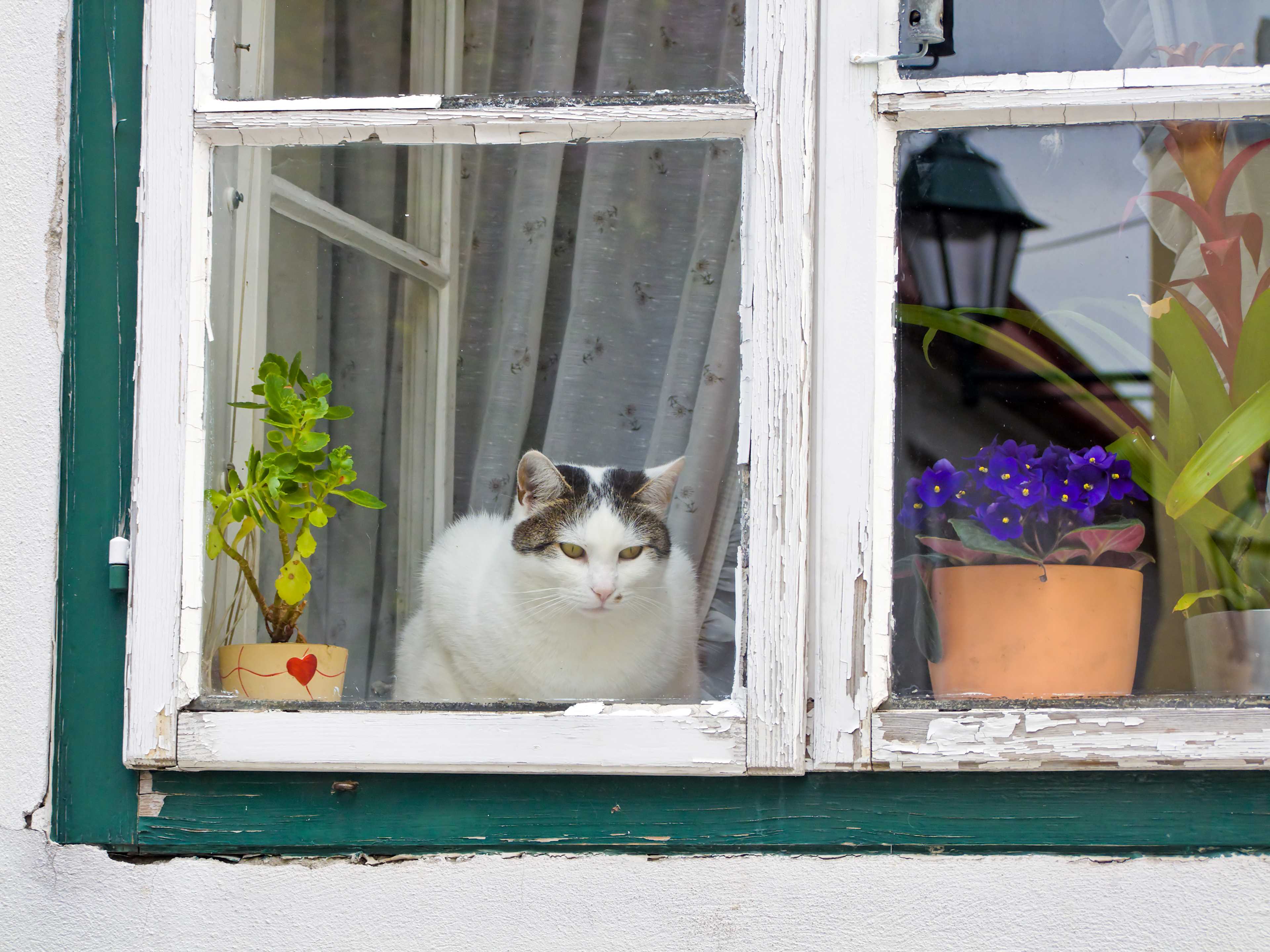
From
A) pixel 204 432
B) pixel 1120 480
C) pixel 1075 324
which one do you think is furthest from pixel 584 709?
pixel 1075 324

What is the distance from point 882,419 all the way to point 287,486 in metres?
0.81

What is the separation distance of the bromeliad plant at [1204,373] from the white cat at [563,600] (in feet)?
1.93

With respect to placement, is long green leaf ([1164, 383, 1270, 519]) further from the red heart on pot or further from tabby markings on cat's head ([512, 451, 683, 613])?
the red heart on pot

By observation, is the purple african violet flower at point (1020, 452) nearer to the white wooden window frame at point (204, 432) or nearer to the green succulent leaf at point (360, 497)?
the white wooden window frame at point (204, 432)

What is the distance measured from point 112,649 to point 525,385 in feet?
3.39

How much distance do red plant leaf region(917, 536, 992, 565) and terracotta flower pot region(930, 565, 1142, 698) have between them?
10 millimetres

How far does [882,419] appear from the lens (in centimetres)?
127

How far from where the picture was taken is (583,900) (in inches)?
49.6

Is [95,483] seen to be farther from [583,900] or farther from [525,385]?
[525,385]

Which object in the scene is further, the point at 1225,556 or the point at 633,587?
the point at 633,587

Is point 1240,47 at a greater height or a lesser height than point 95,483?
greater

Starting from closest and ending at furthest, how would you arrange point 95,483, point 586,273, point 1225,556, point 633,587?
point 95,483 → point 1225,556 → point 633,587 → point 586,273

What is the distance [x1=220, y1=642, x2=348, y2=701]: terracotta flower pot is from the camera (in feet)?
4.75

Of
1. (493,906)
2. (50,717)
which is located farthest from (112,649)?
(493,906)
